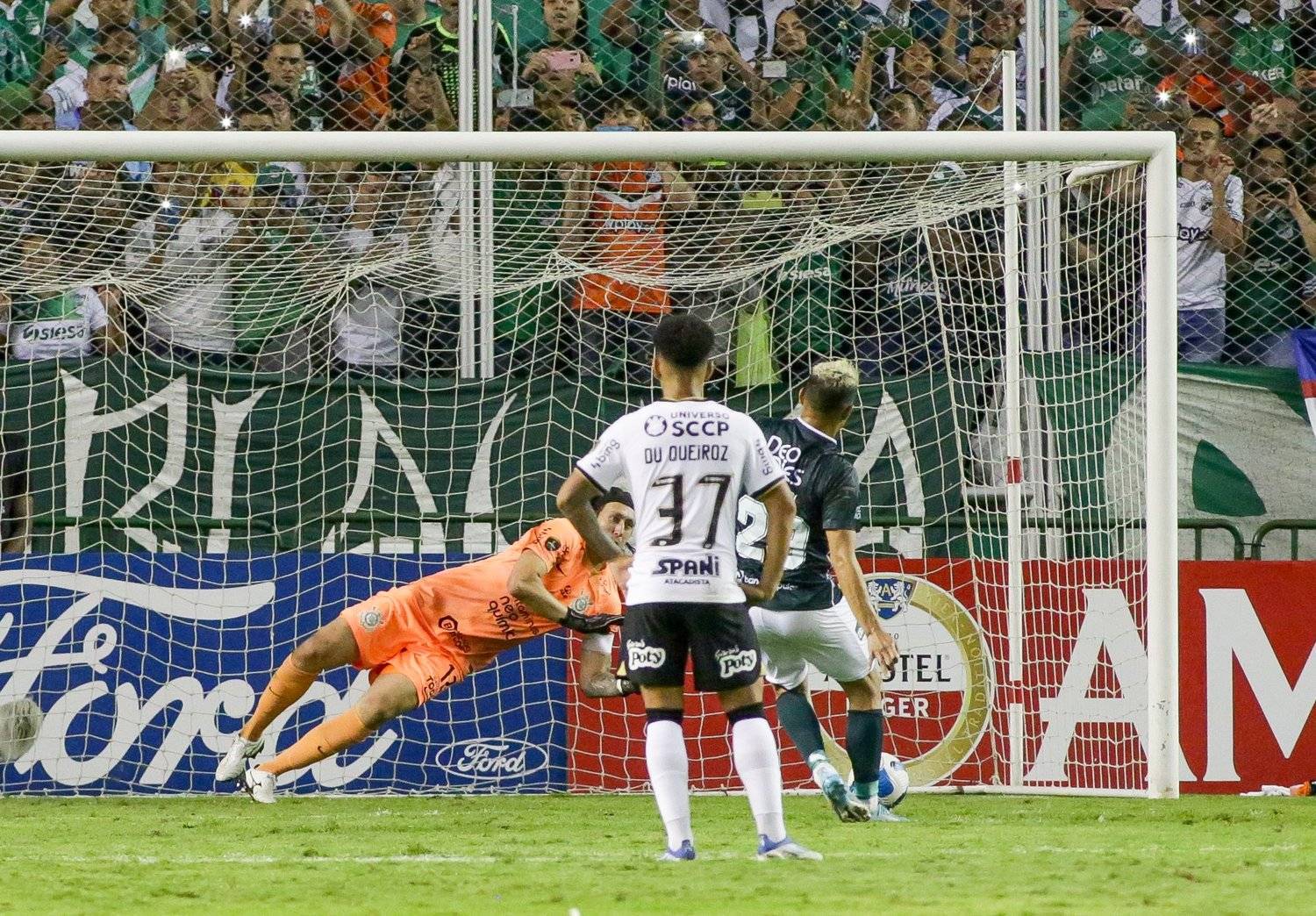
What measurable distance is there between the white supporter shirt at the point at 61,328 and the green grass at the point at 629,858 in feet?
9.38

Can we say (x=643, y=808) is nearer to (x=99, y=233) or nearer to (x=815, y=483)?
(x=815, y=483)

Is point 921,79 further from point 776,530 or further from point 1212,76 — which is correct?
point 776,530

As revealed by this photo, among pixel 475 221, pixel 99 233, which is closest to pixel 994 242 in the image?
pixel 475 221

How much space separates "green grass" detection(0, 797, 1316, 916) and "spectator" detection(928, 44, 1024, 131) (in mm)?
4689

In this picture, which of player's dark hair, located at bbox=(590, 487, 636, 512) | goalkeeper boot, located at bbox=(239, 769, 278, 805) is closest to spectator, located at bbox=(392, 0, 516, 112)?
player's dark hair, located at bbox=(590, 487, 636, 512)

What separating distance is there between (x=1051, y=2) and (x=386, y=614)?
587 centimetres

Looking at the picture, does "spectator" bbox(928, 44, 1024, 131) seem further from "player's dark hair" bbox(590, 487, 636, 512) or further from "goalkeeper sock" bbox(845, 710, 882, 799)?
"goalkeeper sock" bbox(845, 710, 882, 799)

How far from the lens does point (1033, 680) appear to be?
9.88m

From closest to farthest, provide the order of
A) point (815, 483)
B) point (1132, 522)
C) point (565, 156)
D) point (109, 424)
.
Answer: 1. point (815, 483)
2. point (565, 156)
3. point (1132, 522)
4. point (109, 424)

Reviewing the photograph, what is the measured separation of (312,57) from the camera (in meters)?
11.4

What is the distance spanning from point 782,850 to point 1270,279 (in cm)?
686

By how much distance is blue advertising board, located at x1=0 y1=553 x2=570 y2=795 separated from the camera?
32.0ft

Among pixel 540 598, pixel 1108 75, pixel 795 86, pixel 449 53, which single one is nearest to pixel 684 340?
pixel 540 598

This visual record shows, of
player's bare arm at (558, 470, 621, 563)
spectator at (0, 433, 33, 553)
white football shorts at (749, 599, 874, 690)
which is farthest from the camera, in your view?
spectator at (0, 433, 33, 553)
